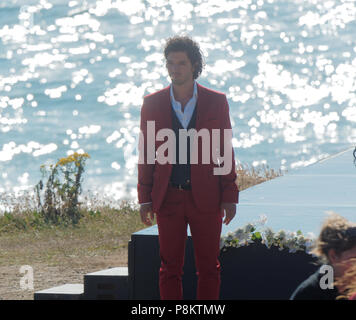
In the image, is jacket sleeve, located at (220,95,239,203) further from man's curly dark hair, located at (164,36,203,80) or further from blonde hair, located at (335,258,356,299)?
blonde hair, located at (335,258,356,299)

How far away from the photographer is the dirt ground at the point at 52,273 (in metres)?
8.84

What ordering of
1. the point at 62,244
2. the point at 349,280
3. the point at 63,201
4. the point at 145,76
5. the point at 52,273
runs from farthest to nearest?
1. the point at 145,76
2. the point at 63,201
3. the point at 62,244
4. the point at 52,273
5. the point at 349,280

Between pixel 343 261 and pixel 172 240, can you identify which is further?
pixel 172 240

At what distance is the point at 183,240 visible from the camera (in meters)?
5.43

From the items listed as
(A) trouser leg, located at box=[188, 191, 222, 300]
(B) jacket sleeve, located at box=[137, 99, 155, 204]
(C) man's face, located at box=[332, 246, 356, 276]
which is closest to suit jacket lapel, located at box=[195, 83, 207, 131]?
(B) jacket sleeve, located at box=[137, 99, 155, 204]

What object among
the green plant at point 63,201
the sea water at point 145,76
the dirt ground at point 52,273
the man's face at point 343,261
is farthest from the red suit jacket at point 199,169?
the sea water at point 145,76

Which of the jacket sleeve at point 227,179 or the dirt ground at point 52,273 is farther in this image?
the dirt ground at point 52,273

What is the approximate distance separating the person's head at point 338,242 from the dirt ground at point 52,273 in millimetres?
4756

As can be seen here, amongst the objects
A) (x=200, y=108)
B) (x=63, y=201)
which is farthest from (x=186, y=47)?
(x=63, y=201)

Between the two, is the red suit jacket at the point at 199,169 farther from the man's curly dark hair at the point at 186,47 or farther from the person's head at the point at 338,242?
the person's head at the point at 338,242

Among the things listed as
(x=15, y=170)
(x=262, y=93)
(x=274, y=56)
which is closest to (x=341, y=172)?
(x=15, y=170)

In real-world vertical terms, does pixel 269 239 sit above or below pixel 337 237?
below

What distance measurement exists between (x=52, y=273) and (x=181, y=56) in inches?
187

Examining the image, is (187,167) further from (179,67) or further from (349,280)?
(349,280)
